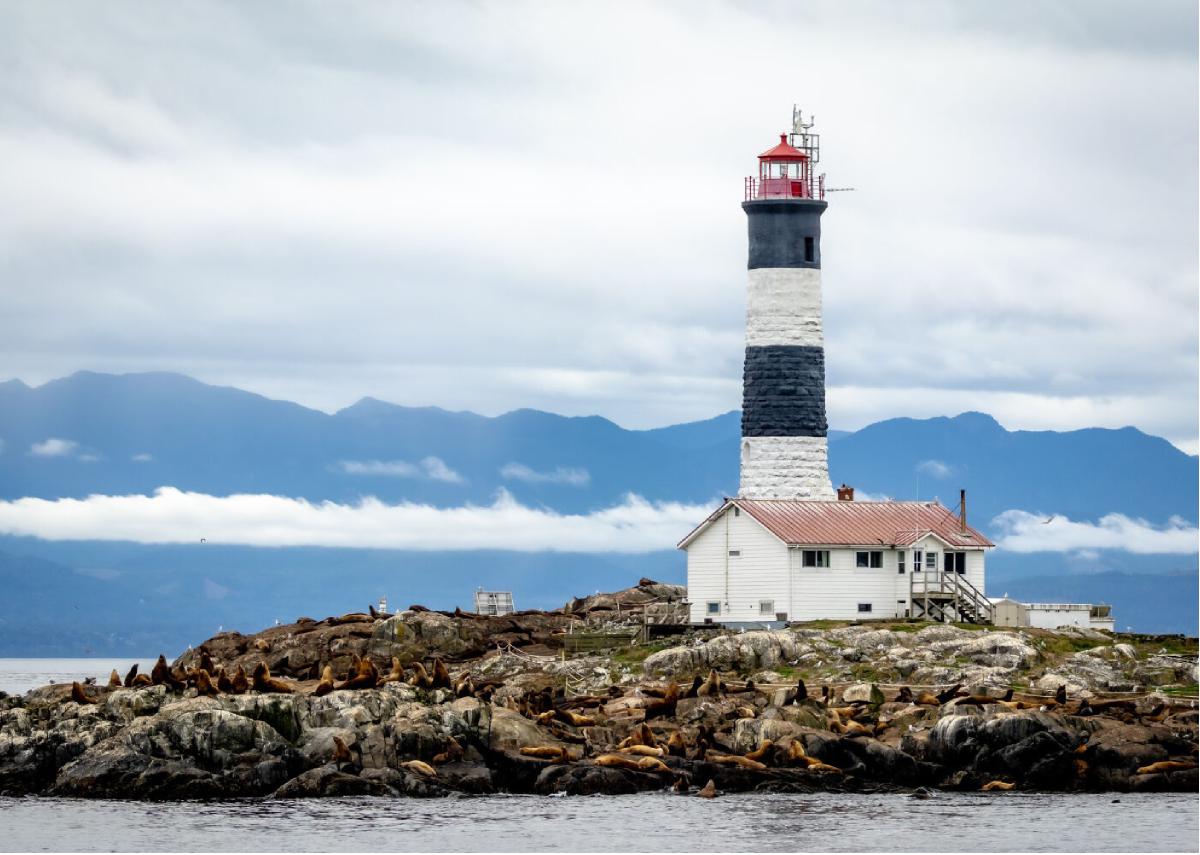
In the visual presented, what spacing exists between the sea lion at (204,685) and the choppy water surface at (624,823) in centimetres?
589

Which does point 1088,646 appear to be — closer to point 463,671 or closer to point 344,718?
point 463,671

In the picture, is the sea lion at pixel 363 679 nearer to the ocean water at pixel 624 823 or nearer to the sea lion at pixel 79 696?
the ocean water at pixel 624 823

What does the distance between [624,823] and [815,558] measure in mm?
25902

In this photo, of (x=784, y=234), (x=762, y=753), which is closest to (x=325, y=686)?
(x=762, y=753)

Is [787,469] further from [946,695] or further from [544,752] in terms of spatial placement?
[544,752]

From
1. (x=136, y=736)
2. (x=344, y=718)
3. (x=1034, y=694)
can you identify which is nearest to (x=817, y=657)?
(x=1034, y=694)

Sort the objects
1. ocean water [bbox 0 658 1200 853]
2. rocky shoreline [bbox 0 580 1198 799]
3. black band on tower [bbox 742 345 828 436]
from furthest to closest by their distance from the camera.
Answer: black band on tower [bbox 742 345 828 436], rocky shoreline [bbox 0 580 1198 799], ocean water [bbox 0 658 1200 853]

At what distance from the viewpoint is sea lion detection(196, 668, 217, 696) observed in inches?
2495

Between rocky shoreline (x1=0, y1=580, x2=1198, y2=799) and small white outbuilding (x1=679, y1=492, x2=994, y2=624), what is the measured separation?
9.72 meters

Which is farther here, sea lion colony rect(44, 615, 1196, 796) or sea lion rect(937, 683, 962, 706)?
sea lion rect(937, 683, 962, 706)

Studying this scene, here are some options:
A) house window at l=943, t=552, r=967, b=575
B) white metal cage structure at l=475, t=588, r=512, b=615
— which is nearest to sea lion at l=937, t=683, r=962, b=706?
house window at l=943, t=552, r=967, b=575

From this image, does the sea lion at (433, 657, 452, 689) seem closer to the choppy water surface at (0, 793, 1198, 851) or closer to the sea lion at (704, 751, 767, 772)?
the choppy water surface at (0, 793, 1198, 851)

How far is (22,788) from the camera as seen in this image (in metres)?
60.5

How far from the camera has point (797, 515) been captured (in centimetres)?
8125
